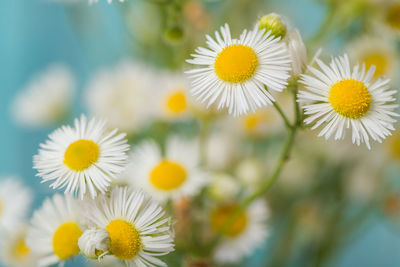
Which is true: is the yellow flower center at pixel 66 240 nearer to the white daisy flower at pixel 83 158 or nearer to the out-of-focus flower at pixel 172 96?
the white daisy flower at pixel 83 158

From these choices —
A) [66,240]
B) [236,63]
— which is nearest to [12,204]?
[66,240]

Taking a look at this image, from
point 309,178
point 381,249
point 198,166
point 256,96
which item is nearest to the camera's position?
point 256,96

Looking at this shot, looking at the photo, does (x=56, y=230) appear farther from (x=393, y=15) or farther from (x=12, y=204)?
(x=393, y=15)

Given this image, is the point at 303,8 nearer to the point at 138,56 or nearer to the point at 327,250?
the point at 138,56

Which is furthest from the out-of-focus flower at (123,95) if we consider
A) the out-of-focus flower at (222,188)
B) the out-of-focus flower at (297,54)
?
the out-of-focus flower at (297,54)

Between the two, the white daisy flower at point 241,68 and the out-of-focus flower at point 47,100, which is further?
the out-of-focus flower at point 47,100

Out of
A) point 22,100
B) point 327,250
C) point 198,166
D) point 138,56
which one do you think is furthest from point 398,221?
point 22,100
